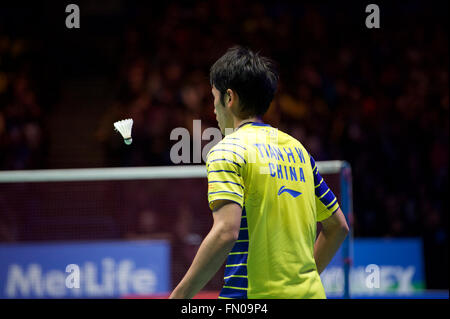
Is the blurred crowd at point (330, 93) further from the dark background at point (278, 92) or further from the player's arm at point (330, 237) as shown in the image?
the player's arm at point (330, 237)

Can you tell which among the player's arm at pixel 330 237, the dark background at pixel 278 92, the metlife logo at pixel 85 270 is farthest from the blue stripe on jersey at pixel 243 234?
the dark background at pixel 278 92

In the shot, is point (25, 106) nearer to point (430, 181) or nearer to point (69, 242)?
point (69, 242)

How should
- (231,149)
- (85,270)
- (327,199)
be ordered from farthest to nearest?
(85,270) → (327,199) → (231,149)

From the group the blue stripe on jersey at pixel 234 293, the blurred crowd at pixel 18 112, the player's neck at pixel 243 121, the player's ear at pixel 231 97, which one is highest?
the blurred crowd at pixel 18 112

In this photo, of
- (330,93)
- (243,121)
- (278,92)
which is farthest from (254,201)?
(330,93)

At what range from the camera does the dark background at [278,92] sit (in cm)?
721

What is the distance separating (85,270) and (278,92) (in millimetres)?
3670

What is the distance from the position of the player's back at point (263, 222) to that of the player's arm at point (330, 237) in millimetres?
293

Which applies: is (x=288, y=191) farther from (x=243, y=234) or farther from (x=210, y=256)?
(x=210, y=256)

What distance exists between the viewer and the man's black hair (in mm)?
2053

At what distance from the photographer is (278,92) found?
796 cm

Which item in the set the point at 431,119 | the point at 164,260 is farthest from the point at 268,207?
the point at 431,119

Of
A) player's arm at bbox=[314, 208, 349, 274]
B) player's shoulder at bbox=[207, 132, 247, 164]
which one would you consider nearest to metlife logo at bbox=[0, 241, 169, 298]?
player's arm at bbox=[314, 208, 349, 274]
